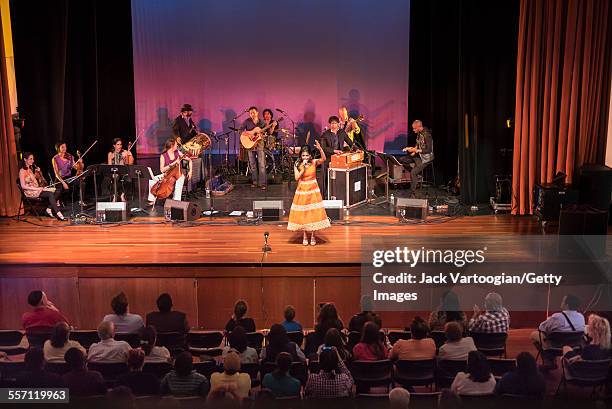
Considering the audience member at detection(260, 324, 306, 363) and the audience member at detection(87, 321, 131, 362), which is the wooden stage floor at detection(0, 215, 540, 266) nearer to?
the audience member at detection(87, 321, 131, 362)

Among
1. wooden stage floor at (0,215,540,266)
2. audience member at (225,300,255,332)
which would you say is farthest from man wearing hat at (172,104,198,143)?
audience member at (225,300,255,332)

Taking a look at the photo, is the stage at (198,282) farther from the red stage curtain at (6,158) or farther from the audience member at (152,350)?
the red stage curtain at (6,158)

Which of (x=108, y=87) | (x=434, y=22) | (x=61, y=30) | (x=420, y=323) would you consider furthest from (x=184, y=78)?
(x=420, y=323)

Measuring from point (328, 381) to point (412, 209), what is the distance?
5.48 meters

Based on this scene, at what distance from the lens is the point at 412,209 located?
36.5 feet

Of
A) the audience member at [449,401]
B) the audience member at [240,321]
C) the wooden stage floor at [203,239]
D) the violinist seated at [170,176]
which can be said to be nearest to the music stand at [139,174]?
the violinist seated at [170,176]

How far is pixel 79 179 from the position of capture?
1166 cm

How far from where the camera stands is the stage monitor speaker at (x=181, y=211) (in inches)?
437

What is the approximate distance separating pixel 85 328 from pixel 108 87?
20.2ft

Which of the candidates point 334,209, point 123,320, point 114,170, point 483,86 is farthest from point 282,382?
point 483,86

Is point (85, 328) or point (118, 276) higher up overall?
point (118, 276)

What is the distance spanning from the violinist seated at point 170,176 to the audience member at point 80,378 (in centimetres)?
567

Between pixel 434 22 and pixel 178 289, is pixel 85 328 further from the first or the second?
pixel 434 22

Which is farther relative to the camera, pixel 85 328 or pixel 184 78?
pixel 184 78
